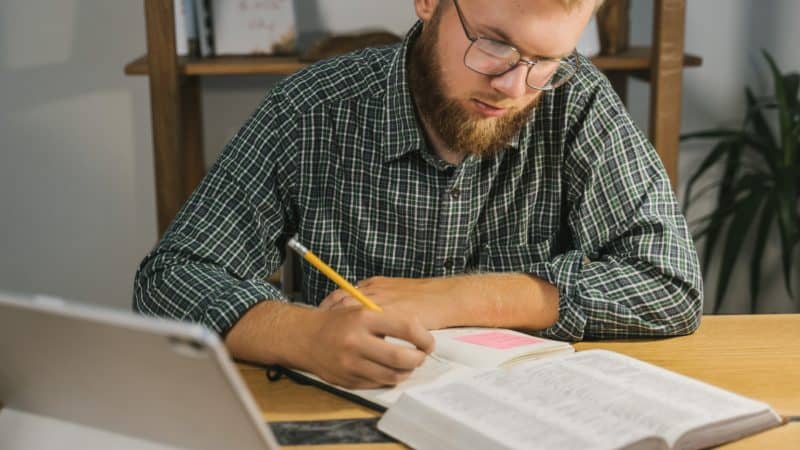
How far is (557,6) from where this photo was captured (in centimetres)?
136

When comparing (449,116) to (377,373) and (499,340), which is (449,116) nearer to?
(499,340)

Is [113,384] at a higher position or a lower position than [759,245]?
higher

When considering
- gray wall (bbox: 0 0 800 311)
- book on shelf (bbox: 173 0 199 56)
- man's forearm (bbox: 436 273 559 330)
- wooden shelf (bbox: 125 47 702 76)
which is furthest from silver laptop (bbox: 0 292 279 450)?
gray wall (bbox: 0 0 800 311)

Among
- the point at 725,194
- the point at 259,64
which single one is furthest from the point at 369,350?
the point at 725,194

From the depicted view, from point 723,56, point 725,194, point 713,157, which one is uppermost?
point 723,56

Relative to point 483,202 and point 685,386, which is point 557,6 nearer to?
point 483,202

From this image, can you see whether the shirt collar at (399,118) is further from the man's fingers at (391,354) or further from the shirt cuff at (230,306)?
the man's fingers at (391,354)

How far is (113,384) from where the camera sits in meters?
0.80

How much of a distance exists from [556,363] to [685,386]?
0.47ft

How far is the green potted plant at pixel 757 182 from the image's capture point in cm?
256

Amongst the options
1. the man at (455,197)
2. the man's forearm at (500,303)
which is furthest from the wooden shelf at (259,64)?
the man's forearm at (500,303)

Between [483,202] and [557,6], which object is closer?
[557,6]

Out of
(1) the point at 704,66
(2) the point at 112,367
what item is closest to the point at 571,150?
(2) the point at 112,367

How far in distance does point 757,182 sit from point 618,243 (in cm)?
130
